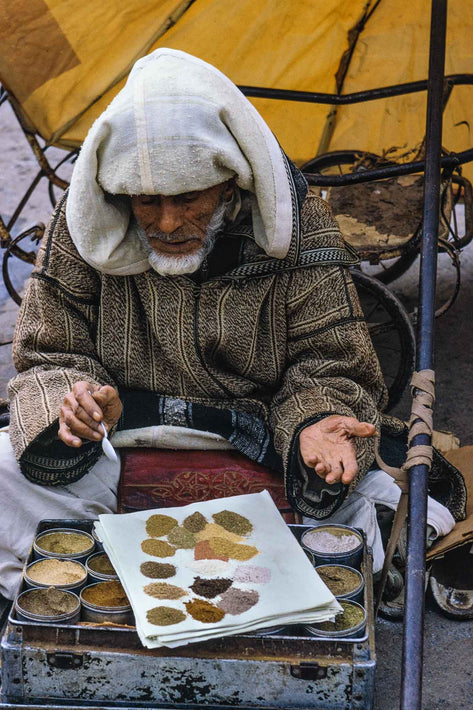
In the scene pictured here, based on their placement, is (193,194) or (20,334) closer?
(193,194)

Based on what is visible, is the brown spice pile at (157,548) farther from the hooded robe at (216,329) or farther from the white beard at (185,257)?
the white beard at (185,257)

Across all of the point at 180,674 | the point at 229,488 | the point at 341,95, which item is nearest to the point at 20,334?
the point at 229,488

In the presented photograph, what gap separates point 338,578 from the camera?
2146 millimetres

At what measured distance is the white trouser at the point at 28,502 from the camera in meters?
2.37

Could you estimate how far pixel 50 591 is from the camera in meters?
2.06

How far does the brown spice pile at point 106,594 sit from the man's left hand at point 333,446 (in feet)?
1.55

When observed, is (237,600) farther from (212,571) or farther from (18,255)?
(18,255)

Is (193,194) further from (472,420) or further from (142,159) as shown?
(472,420)

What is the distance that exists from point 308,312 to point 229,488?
463 millimetres

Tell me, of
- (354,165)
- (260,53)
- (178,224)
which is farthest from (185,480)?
(260,53)

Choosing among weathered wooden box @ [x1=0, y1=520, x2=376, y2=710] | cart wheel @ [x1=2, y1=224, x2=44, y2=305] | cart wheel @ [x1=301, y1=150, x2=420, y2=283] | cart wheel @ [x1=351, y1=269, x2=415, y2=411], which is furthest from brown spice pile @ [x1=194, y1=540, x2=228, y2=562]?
cart wheel @ [x1=301, y1=150, x2=420, y2=283]

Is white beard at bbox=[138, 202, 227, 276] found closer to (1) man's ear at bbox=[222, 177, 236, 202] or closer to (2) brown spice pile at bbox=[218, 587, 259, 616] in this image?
(1) man's ear at bbox=[222, 177, 236, 202]

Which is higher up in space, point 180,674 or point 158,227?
point 158,227

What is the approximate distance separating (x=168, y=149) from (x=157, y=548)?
84 cm
